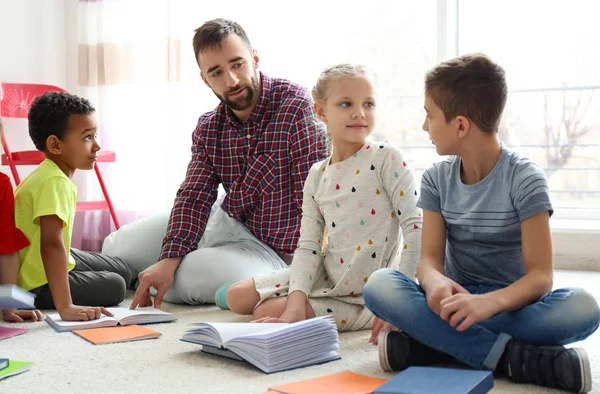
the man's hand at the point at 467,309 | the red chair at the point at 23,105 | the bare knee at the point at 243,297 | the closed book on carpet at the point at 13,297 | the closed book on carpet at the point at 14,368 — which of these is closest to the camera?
the man's hand at the point at 467,309

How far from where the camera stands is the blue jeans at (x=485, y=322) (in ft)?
3.61

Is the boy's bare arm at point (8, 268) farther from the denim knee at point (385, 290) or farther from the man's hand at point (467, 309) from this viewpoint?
the man's hand at point (467, 309)

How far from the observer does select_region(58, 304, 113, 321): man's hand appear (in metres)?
1.59

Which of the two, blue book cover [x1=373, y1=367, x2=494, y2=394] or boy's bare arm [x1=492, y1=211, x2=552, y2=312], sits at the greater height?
boy's bare arm [x1=492, y1=211, x2=552, y2=312]

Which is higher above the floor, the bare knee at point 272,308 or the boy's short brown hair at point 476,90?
the boy's short brown hair at point 476,90

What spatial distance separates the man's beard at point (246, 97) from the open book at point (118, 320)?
587 mm

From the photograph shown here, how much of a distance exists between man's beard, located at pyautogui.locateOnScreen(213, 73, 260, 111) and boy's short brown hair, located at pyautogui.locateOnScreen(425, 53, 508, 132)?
0.75m

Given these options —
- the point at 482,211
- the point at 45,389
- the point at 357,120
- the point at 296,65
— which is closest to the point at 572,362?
the point at 482,211

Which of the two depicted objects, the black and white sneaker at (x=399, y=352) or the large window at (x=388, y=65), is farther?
the large window at (x=388, y=65)

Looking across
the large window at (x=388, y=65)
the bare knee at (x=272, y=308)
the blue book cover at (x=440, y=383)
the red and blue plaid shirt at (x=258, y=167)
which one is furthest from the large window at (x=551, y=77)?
the blue book cover at (x=440, y=383)

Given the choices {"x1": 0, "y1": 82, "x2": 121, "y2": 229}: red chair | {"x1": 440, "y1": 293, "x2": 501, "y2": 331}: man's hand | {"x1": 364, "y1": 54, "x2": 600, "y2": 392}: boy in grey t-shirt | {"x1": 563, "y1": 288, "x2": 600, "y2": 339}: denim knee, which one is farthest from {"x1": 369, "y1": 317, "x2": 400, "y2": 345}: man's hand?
{"x1": 0, "y1": 82, "x2": 121, "y2": 229}: red chair

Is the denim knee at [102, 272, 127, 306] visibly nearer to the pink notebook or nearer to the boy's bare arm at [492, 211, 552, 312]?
the pink notebook

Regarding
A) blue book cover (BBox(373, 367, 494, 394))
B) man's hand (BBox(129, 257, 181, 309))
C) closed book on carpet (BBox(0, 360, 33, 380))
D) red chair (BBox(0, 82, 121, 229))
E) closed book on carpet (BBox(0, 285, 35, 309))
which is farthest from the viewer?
red chair (BBox(0, 82, 121, 229))

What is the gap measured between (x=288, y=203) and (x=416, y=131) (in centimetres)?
146
